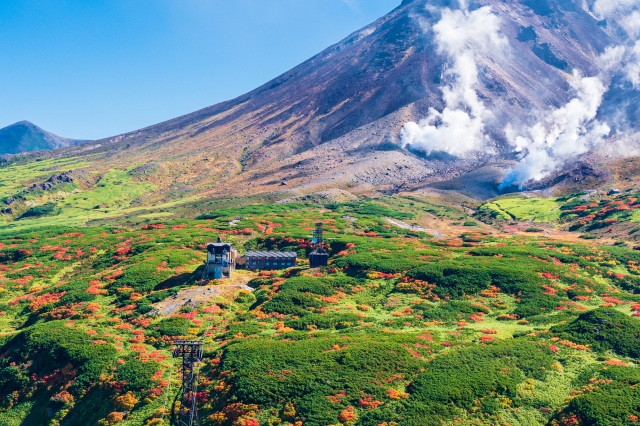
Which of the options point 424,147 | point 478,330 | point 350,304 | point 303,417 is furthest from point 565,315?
point 424,147

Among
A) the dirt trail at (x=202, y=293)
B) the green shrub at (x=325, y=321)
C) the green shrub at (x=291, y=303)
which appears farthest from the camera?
the dirt trail at (x=202, y=293)

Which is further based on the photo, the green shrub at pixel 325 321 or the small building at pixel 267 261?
the small building at pixel 267 261

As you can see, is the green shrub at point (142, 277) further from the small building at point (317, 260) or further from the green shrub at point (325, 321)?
the green shrub at point (325, 321)

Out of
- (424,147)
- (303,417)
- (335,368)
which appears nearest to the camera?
(303,417)

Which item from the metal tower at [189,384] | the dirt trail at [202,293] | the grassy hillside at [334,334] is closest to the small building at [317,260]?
the grassy hillside at [334,334]

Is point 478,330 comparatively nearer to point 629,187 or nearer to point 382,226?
point 382,226

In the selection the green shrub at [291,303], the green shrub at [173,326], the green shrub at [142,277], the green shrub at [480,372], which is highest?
the green shrub at [142,277]

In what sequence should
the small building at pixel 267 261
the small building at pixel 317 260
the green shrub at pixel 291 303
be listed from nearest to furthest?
1. the green shrub at pixel 291 303
2. the small building at pixel 317 260
3. the small building at pixel 267 261
